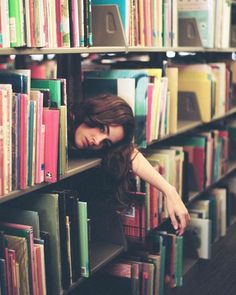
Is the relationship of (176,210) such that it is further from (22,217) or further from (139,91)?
(22,217)

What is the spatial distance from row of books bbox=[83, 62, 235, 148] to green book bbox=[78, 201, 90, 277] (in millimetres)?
517

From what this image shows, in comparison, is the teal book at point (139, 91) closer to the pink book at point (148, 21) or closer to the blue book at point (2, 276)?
the pink book at point (148, 21)

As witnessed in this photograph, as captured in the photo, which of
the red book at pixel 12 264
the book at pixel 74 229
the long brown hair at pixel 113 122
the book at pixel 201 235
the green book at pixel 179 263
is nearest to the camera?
the red book at pixel 12 264

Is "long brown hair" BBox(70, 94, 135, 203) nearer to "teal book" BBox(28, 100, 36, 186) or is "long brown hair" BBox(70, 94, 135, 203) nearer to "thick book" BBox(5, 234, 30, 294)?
"teal book" BBox(28, 100, 36, 186)

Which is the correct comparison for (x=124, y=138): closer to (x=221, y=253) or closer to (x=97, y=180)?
(x=97, y=180)

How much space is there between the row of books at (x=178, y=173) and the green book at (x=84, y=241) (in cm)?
41

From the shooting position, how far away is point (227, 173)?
3.63m

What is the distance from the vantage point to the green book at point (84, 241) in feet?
6.34

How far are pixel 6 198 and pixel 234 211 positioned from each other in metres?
2.69

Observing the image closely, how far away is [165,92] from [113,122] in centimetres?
56

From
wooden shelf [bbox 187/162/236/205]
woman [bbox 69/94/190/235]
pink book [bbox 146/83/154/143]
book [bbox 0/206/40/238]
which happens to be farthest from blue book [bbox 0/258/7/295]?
wooden shelf [bbox 187/162/236/205]

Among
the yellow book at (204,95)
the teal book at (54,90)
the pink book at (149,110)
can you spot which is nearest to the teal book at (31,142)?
the teal book at (54,90)

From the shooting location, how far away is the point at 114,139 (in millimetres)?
2096

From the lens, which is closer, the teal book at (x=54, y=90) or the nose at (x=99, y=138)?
the teal book at (x=54, y=90)
